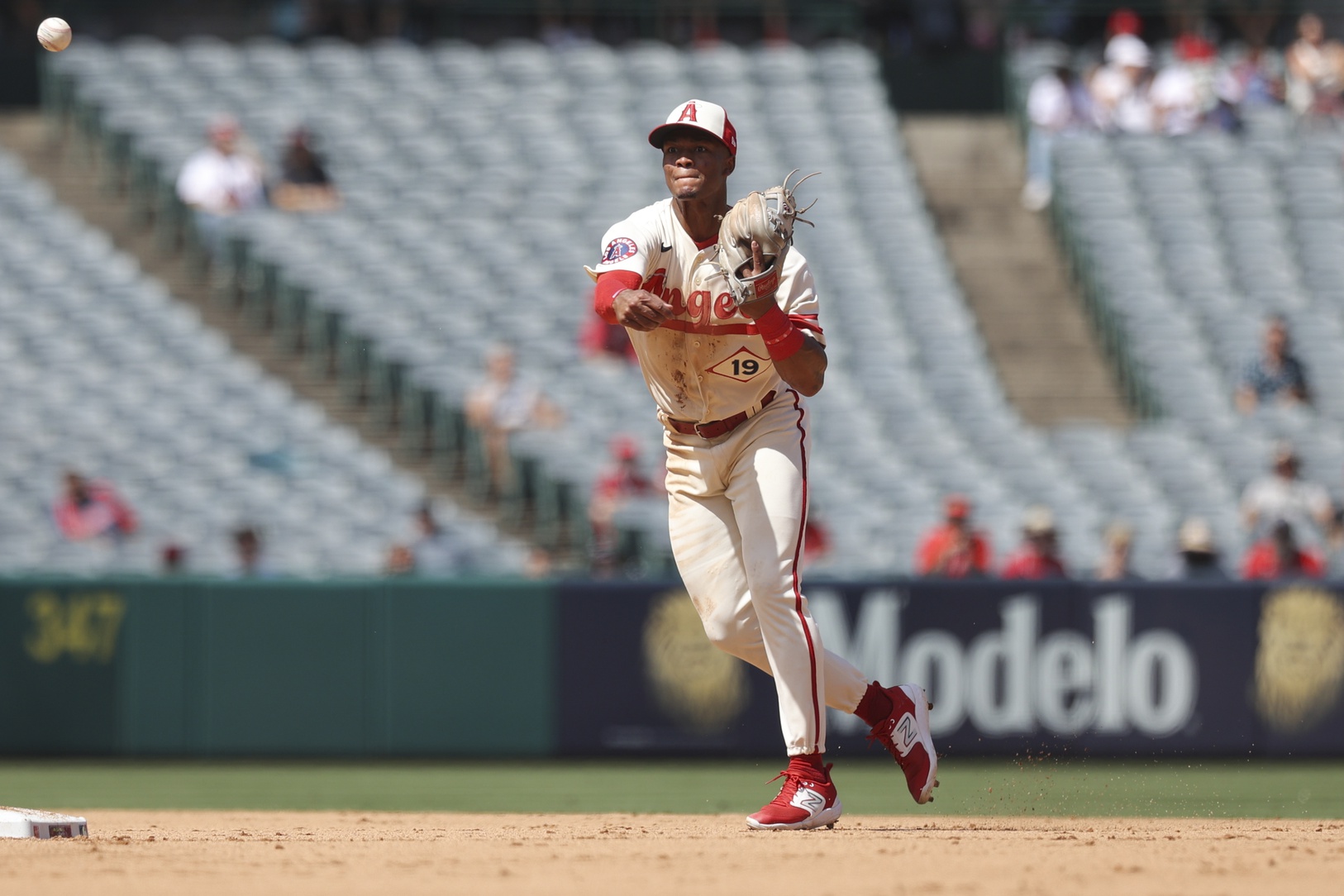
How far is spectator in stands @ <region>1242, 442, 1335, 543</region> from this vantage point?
39.3ft

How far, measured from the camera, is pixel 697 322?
5781 millimetres

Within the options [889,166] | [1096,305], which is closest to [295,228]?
[889,166]

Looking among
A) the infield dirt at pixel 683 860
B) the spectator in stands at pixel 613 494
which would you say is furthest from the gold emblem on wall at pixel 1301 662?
the infield dirt at pixel 683 860

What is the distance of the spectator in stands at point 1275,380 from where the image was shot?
46.1ft

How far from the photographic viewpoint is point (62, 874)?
4.84 metres

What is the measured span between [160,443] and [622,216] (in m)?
4.23

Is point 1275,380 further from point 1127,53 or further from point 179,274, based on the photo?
point 179,274

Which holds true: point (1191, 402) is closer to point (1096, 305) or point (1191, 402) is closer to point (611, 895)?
point (1096, 305)

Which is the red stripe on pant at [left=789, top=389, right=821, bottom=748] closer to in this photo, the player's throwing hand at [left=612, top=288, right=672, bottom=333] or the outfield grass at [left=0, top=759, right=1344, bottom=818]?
the player's throwing hand at [left=612, top=288, right=672, bottom=333]

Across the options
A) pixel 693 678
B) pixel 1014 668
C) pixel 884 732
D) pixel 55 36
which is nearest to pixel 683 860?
pixel 884 732

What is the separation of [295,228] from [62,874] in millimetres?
10869

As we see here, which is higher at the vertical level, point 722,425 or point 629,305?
point 629,305

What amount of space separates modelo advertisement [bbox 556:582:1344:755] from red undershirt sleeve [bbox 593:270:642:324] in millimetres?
5083

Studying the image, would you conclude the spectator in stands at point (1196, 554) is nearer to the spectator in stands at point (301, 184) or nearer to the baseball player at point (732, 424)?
the baseball player at point (732, 424)
